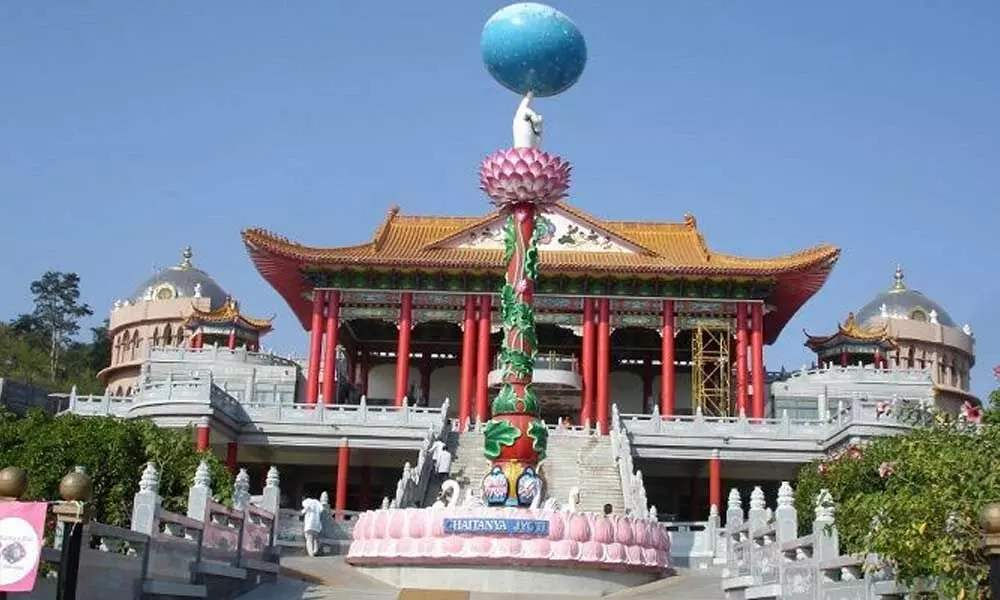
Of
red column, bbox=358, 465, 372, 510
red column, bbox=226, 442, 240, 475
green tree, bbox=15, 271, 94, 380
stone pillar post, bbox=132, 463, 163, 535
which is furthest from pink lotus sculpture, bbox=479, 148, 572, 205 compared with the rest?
green tree, bbox=15, 271, 94, 380

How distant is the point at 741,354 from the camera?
3416 cm

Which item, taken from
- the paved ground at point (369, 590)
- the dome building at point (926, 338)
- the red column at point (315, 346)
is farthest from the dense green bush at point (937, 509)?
the dome building at point (926, 338)

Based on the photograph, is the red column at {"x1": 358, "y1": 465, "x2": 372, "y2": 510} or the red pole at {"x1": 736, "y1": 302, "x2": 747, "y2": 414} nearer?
the red column at {"x1": 358, "y1": 465, "x2": 372, "y2": 510}

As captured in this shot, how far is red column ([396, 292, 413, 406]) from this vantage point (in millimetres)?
33812

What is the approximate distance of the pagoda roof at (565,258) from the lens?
33.9 meters

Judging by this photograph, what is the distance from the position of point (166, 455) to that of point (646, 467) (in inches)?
638

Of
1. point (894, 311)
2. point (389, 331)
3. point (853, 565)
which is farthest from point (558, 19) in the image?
point (894, 311)

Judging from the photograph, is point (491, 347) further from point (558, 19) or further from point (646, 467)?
point (558, 19)

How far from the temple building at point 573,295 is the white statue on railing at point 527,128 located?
12.5m

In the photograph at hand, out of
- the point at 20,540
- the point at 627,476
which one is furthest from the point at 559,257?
the point at 20,540

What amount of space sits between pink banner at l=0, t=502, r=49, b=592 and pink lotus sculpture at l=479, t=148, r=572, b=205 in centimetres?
1441

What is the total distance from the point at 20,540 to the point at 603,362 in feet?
90.5

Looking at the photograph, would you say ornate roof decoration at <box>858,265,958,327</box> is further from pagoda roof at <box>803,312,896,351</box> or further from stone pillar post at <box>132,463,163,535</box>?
stone pillar post at <box>132,463,163,535</box>

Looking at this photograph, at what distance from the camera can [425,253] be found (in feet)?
116
